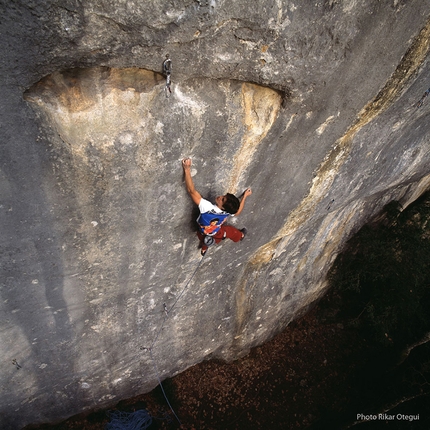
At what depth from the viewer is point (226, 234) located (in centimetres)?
389

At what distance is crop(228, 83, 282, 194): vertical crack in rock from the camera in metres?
2.94

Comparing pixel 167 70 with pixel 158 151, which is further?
pixel 158 151

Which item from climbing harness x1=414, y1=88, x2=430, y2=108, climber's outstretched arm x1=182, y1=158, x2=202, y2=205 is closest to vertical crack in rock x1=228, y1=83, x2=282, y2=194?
climber's outstretched arm x1=182, y1=158, x2=202, y2=205

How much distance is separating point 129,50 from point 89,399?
4820 mm

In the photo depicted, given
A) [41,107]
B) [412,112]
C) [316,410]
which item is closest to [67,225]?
[41,107]

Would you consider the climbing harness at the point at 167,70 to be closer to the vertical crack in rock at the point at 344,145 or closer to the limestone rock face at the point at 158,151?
the limestone rock face at the point at 158,151

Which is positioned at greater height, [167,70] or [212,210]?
[167,70]

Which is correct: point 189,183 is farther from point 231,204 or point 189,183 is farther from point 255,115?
point 255,115

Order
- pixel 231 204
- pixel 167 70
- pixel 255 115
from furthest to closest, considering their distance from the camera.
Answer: pixel 231 204, pixel 255 115, pixel 167 70

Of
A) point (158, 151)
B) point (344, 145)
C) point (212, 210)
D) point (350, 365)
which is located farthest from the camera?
point (350, 365)

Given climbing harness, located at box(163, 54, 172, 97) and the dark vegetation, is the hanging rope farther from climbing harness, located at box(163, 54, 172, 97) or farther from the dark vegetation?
climbing harness, located at box(163, 54, 172, 97)

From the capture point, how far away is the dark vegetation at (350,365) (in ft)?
19.9

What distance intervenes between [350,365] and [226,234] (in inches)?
196

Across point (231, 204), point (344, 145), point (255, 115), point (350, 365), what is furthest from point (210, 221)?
point (350, 365)
